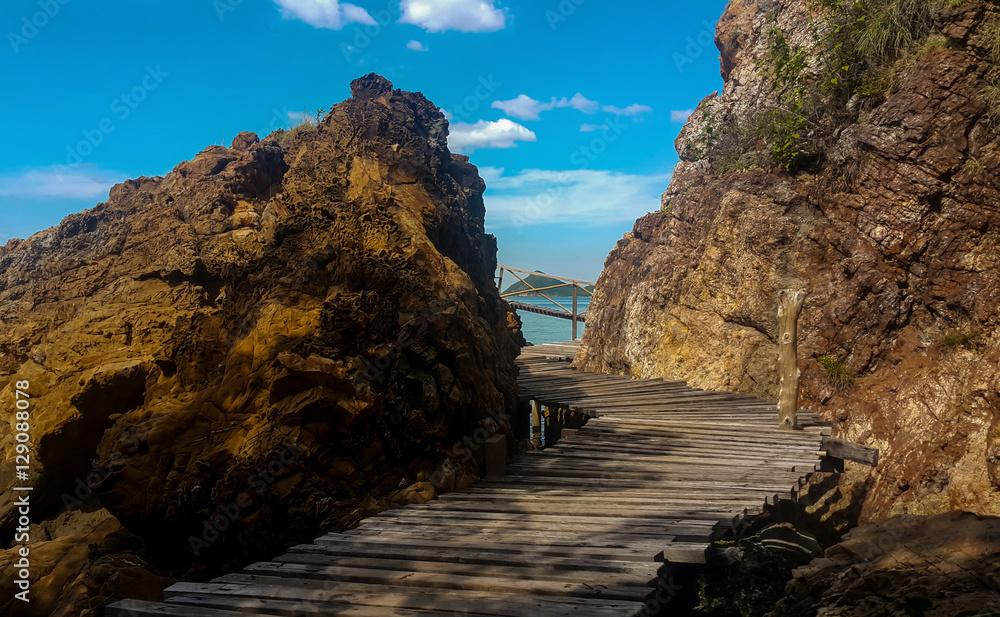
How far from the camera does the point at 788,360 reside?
34.9 ft

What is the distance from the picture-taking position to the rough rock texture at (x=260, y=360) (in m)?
6.77

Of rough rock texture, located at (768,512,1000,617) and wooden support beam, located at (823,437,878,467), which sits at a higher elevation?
wooden support beam, located at (823,437,878,467)

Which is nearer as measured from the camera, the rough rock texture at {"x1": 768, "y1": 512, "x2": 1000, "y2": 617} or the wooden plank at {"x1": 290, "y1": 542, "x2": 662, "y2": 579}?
the rough rock texture at {"x1": 768, "y1": 512, "x2": 1000, "y2": 617}

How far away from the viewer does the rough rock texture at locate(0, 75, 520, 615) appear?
6766mm

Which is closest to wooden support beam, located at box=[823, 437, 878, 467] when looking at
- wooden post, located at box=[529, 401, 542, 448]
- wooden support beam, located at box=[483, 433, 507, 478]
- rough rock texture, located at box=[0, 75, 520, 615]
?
rough rock texture, located at box=[0, 75, 520, 615]

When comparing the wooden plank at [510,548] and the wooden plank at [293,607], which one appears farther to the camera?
the wooden plank at [510,548]

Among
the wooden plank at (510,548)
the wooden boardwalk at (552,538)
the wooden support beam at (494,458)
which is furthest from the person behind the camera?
the wooden support beam at (494,458)

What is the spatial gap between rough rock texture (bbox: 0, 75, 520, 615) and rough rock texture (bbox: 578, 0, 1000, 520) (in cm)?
661

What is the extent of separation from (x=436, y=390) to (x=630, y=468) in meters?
2.59

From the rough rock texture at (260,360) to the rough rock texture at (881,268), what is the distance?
661 cm

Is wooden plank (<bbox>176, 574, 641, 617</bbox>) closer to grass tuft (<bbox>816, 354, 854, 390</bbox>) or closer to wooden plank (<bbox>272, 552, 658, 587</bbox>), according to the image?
wooden plank (<bbox>272, 552, 658, 587</bbox>)

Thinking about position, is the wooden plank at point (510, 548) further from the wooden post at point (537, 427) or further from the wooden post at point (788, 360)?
the wooden post at point (537, 427)

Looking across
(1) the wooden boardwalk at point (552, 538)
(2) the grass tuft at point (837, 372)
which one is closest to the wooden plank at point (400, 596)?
(1) the wooden boardwalk at point (552, 538)

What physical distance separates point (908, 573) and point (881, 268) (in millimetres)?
9189
